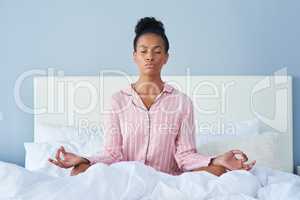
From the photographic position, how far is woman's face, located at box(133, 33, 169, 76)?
1.67m

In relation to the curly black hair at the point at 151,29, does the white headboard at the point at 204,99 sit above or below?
below

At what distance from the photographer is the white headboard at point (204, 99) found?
87.8 inches

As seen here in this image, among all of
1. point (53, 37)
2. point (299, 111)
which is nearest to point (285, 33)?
point (299, 111)

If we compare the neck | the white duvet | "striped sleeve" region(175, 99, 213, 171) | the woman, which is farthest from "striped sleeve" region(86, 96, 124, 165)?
the white duvet

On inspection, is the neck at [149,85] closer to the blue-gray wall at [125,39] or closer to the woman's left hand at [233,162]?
the woman's left hand at [233,162]

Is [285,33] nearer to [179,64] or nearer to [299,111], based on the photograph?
[299,111]

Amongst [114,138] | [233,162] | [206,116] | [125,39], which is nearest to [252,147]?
[206,116]

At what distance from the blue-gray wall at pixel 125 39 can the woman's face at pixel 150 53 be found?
24.0 inches

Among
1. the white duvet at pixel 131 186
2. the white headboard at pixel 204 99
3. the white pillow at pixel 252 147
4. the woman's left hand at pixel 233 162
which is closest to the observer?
the white duvet at pixel 131 186

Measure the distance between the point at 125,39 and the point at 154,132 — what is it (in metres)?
0.80

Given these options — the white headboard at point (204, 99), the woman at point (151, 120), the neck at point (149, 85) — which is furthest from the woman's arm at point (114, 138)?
the white headboard at point (204, 99)

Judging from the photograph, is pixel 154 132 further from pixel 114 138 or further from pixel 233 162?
pixel 233 162

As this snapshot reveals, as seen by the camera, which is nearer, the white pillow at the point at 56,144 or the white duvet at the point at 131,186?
the white duvet at the point at 131,186

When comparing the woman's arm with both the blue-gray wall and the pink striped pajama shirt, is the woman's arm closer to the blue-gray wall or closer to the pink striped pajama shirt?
the pink striped pajama shirt
